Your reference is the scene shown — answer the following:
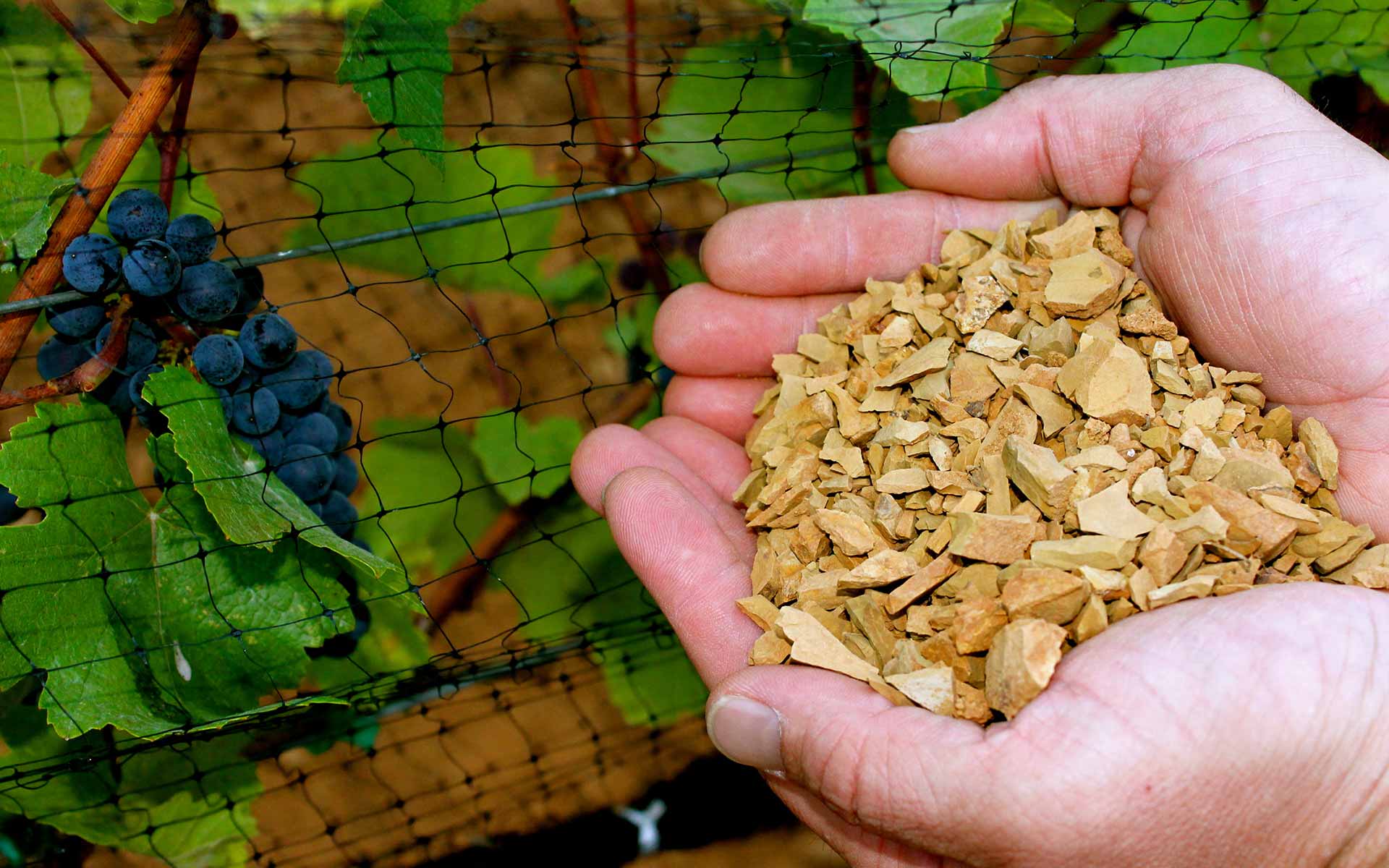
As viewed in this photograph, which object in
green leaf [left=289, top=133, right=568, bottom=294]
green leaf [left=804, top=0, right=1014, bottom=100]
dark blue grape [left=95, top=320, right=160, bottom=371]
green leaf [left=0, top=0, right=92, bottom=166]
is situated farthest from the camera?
green leaf [left=289, top=133, right=568, bottom=294]

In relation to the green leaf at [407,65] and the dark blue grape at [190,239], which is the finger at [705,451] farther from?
the dark blue grape at [190,239]

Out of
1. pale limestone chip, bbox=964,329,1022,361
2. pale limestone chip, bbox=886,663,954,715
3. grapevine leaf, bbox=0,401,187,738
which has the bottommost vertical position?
grapevine leaf, bbox=0,401,187,738

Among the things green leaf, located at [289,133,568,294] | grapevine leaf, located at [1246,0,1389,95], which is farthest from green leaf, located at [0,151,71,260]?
grapevine leaf, located at [1246,0,1389,95]

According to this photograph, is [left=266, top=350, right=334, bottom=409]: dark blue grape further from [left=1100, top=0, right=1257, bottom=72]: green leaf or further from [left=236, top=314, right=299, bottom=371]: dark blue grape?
[left=1100, top=0, right=1257, bottom=72]: green leaf

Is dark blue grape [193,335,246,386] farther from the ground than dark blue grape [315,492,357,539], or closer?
farther from the ground

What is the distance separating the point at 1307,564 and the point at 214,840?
1.76 meters

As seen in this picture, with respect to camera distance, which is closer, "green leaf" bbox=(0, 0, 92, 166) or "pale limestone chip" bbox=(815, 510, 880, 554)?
"pale limestone chip" bbox=(815, 510, 880, 554)

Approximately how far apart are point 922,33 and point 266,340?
115cm

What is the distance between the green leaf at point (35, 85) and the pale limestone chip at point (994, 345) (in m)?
1.35

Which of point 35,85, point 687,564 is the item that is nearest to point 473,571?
point 687,564

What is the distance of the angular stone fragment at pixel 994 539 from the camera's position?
50.5 inches

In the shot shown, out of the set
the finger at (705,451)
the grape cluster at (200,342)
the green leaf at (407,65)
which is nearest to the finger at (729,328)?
the finger at (705,451)

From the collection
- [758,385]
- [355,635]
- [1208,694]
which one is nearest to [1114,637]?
[1208,694]

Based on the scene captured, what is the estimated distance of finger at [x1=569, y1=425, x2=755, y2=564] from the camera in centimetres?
167
